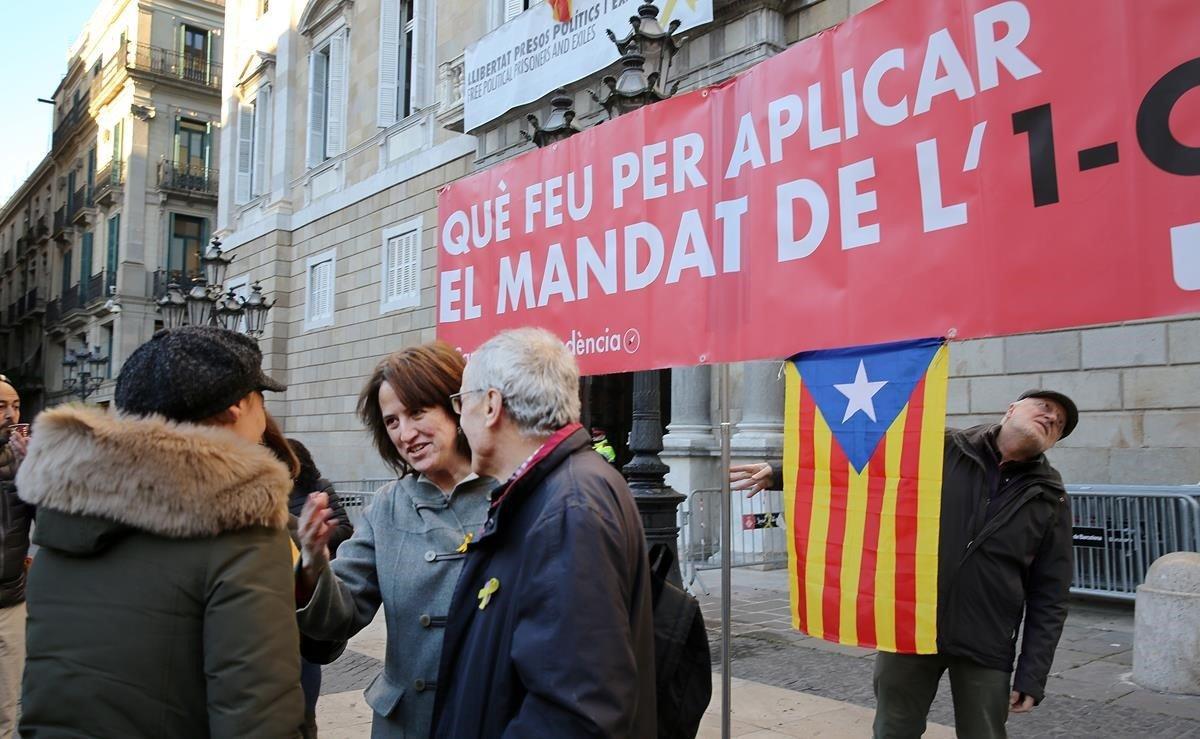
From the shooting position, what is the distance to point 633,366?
12.0ft

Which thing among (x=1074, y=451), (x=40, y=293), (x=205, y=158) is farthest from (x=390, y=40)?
(x=40, y=293)

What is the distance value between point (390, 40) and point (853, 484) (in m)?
18.9

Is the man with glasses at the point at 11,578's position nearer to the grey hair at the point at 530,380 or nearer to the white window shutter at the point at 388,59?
the grey hair at the point at 530,380

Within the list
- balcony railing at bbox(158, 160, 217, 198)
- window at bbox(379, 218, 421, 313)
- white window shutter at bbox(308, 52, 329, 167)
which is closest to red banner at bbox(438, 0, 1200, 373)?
window at bbox(379, 218, 421, 313)

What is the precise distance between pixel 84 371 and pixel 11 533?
36624 millimetres

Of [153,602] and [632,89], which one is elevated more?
[632,89]

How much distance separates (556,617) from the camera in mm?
1723

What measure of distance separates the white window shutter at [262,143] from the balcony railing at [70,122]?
25419mm

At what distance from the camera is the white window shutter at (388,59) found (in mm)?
19578

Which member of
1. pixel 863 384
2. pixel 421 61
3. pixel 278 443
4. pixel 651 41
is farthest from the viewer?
pixel 421 61

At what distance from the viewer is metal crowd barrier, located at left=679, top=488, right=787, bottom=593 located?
32.3 ft

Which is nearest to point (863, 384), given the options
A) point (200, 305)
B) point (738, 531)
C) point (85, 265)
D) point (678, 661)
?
point (678, 661)

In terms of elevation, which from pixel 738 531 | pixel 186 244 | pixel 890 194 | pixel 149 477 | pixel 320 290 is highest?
pixel 186 244

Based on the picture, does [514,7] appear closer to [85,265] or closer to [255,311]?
[255,311]
